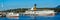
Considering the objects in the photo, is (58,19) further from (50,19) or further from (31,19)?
(31,19)

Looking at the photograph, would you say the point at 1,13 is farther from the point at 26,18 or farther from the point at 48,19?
→ the point at 48,19

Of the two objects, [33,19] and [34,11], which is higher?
[34,11]

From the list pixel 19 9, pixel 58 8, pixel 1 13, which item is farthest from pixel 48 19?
pixel 1 13

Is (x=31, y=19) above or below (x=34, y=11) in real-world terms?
below

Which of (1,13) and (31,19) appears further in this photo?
(1,13)

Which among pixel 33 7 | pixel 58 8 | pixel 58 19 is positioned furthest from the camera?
pixel 58 8

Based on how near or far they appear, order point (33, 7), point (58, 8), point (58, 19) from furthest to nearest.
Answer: point (58, 8) → point (33, 7) → point (58, 19)

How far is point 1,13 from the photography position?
4.11m

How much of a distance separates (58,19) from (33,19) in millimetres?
692

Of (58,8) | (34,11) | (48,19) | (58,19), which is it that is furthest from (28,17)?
(58,8)

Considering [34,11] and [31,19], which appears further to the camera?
[34,11]

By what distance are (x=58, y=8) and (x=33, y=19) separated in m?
1.15

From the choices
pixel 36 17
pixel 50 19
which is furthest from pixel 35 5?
pixel 50 19

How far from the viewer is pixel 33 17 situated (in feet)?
10.7
